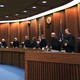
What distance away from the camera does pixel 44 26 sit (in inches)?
504

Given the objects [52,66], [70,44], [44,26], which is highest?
[44,26]

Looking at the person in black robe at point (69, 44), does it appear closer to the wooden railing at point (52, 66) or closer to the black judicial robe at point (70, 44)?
the black judicial robe at point (70, 44)

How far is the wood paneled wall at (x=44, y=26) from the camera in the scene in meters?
10.1

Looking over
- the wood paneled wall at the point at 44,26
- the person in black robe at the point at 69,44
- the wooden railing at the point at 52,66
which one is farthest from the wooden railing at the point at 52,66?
the wood paneled wall at the point at 44,26

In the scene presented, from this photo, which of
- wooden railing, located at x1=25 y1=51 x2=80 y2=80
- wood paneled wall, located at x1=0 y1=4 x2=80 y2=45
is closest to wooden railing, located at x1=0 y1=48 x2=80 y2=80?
wooden railing, located at x1=25 y1=51 x2=80 y2=80

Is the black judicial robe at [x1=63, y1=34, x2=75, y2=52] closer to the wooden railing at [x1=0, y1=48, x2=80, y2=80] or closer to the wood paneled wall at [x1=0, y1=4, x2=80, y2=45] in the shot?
the wooden railing at [x1=0, y1=48, x2=80, y2=80]

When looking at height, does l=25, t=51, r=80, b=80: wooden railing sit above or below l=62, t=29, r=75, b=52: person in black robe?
below

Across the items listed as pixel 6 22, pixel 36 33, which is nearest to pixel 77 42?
pixel 36 33

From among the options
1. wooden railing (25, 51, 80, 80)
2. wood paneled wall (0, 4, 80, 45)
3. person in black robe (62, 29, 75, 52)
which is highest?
wood paneled wall (0, 4, 80, 45)

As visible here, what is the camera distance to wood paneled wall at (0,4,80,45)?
10055 mm

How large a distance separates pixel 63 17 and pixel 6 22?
7665 mm

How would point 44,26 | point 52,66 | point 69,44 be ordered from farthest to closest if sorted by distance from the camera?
point 44,26 < point 69,44 < point 52,66

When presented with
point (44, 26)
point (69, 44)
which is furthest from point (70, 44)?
point (44, 26)

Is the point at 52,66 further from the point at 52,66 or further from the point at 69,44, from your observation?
the point at 69,44
